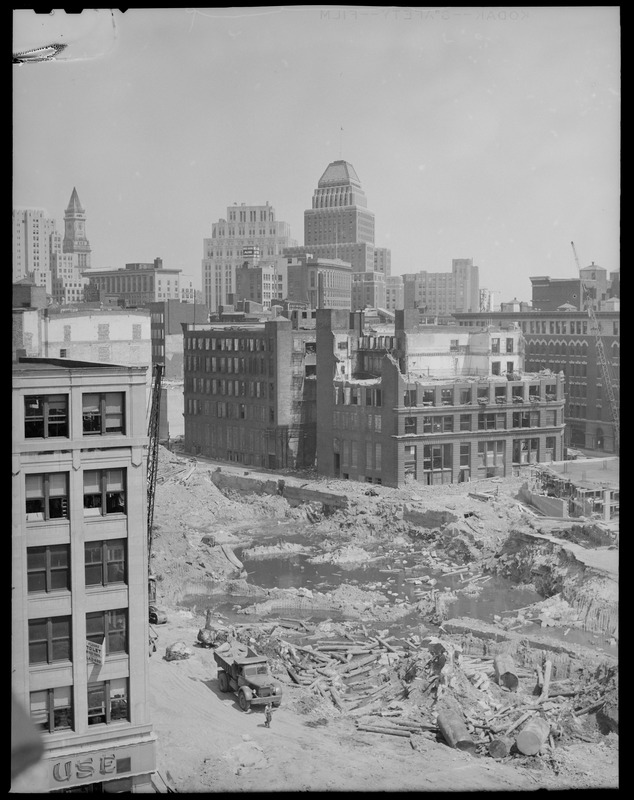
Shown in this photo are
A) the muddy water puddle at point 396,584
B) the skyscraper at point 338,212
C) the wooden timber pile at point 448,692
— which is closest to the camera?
the wooden timber pile at point 448,692

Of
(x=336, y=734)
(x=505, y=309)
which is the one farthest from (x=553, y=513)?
(x=336, y=734)

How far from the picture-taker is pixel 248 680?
29.6ft

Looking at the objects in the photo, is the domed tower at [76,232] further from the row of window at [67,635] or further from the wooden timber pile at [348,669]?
the wooden timber pile at [348,669]

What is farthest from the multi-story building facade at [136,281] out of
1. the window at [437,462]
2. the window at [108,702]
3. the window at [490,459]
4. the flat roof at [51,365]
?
the window at [490,459]

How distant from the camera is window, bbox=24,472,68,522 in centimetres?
733

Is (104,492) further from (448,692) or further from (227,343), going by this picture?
(227,343)

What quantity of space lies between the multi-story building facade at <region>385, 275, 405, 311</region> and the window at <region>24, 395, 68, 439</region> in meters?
8.62

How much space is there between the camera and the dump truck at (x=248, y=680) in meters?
8.89

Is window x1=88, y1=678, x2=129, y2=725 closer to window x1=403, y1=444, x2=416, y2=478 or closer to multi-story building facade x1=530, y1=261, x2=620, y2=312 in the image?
multi-story building facade x1=530, y1=261, x2=620, y2=312

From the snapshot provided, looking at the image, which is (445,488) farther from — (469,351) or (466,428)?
(469,351)

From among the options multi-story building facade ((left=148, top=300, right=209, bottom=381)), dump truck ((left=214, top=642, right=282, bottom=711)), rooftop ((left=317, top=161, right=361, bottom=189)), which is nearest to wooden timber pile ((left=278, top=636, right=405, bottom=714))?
dump truck ((left=214, top=642, right=282, bottom=711))

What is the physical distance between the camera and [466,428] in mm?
17719

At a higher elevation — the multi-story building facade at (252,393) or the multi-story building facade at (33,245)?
the multi-story building facade at (33,245)

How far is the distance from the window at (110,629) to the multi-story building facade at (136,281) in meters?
4.80
